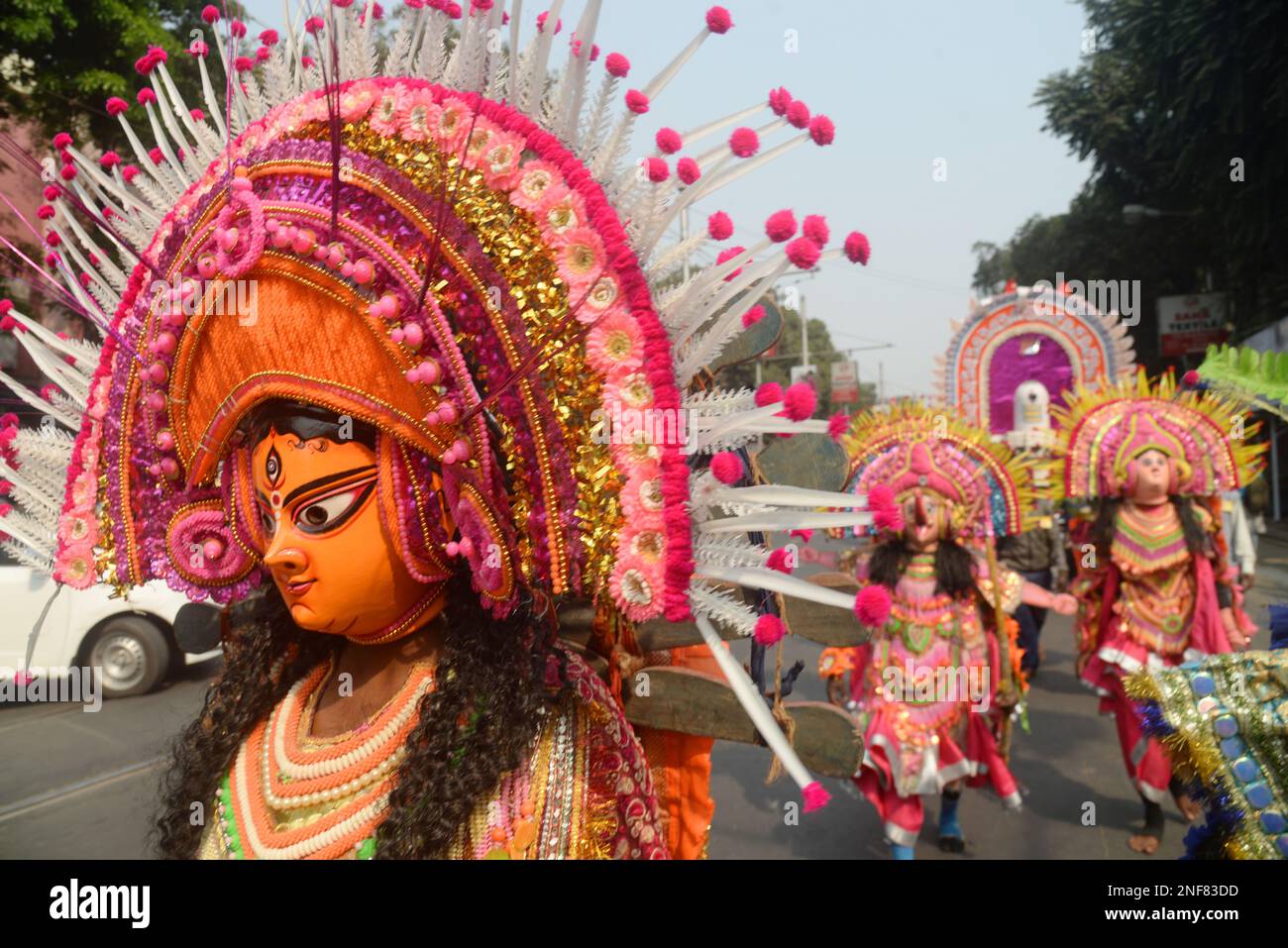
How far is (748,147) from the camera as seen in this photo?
1.37 m

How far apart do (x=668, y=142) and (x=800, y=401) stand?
45 centimetres

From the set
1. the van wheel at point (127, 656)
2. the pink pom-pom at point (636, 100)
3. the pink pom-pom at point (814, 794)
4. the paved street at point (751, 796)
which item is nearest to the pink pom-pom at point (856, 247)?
the pink pom-pom at point (636, 100)

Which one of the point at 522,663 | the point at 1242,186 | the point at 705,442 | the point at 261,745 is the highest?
the point at 1242,186

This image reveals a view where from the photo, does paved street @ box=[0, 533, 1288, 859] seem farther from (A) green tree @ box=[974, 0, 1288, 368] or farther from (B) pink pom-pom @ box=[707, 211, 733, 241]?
(A) green tree @ box=[974, 0, 1288, 368]

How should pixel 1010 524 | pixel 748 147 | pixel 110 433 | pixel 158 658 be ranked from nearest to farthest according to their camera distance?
1. pixel 748 147
2. pixel 110 433
3. pixel 1010 524
4. pixel 158 658

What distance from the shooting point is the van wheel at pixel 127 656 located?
737cm

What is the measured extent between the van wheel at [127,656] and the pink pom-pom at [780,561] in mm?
7389

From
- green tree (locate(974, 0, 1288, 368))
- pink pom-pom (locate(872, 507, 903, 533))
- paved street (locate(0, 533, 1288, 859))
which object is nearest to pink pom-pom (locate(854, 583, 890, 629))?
pink pom-pom (locate(872, 507, 903, 533))

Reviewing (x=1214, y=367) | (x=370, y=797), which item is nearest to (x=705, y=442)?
(x=370, y=797)

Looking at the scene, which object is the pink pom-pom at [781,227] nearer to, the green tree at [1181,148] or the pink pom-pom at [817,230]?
the pink pom-pom at [817,230]

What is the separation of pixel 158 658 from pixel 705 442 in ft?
24.2

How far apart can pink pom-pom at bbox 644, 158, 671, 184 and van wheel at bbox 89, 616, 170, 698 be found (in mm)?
7458

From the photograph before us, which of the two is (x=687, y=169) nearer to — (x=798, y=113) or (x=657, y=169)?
(x=657, y=169)

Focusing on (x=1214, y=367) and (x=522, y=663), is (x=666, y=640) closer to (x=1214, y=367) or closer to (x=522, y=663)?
(x=522, y=663)
